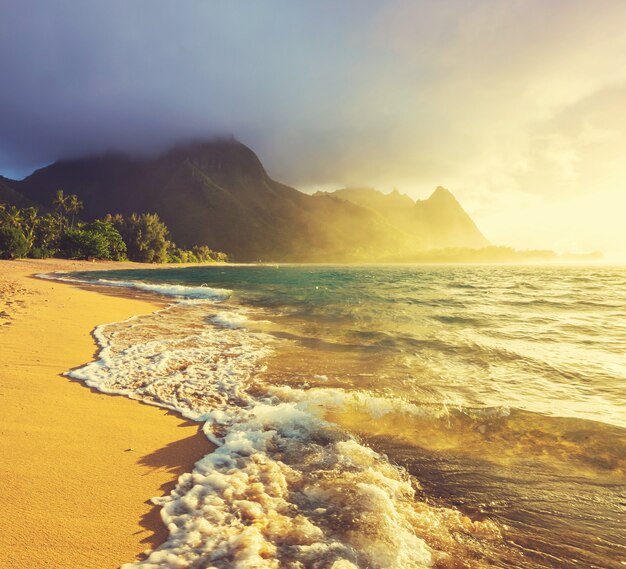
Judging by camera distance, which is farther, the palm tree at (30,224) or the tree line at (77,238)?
the palm tree at (30,224)

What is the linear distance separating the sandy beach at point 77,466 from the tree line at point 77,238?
80.9m

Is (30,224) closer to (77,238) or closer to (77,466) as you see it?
(77,238)

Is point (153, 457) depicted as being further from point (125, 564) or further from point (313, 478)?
point (313, 478)

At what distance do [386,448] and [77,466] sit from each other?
4.20m

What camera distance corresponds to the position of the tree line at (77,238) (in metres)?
71.6

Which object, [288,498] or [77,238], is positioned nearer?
[288,498]

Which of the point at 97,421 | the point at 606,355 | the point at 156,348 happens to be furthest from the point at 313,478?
the point at 606,355

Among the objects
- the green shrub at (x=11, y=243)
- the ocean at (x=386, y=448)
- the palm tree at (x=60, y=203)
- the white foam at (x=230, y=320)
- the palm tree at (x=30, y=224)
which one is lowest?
the ocean at (x=386, y=448)

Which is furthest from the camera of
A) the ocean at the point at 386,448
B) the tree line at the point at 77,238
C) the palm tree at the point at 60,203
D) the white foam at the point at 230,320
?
the palm tree at the point at 60,203

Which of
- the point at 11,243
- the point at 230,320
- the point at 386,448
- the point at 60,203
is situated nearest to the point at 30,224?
the point at 11,243

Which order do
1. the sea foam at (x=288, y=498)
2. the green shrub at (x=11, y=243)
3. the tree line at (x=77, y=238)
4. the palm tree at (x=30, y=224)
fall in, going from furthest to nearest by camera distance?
the palm tree at (x=30, y=224) → the tree line at (x=77, y=238) → the green shrub at (x=11, y=243) → the sea foam at (x=288, y=498)

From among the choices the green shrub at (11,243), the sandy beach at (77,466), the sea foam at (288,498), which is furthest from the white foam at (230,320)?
the green shrub at (11,243)

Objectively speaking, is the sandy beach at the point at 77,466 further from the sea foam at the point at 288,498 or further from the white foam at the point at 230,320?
the white foam at the point at 230,320

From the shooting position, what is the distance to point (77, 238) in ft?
277
